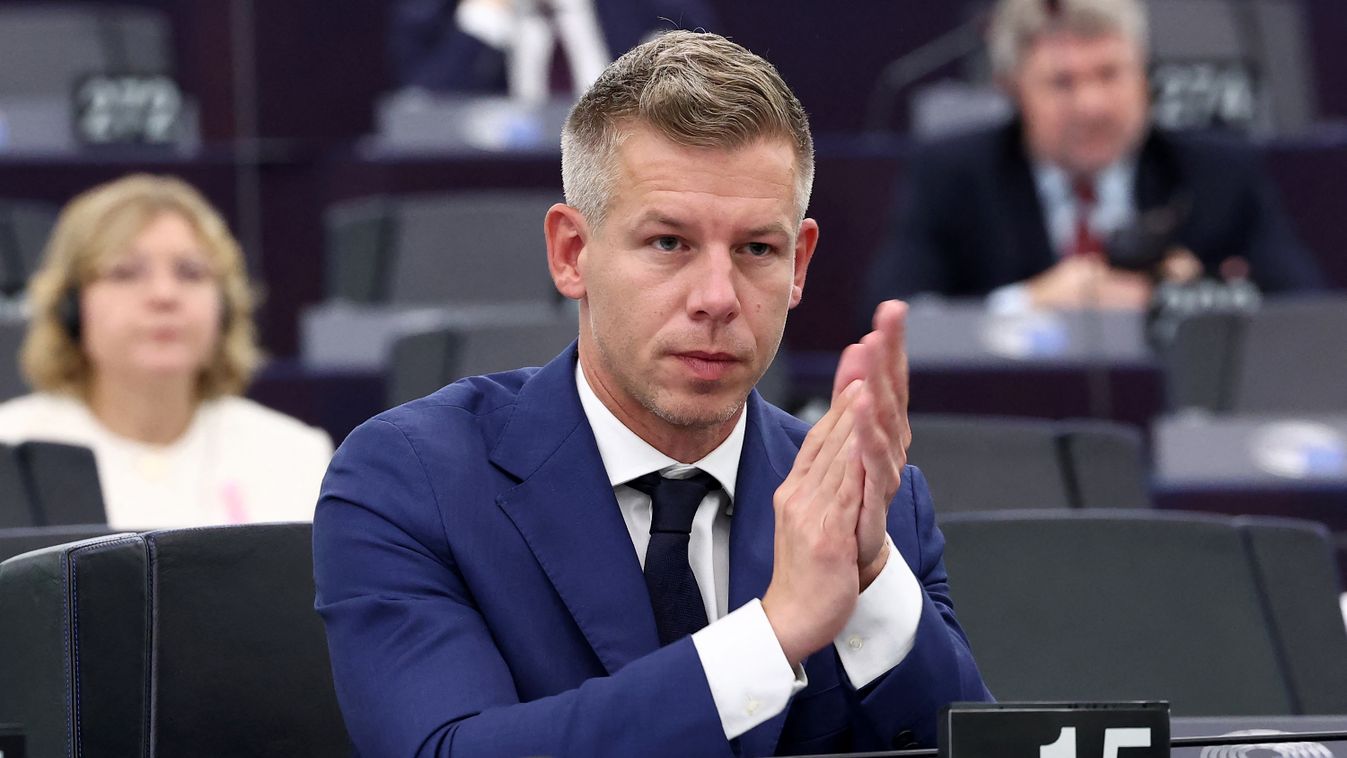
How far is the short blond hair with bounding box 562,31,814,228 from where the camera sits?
5.63 ft

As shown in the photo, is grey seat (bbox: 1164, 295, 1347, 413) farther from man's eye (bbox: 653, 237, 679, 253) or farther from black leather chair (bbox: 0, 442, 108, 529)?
man's eye (bbox: 653, 237, 679, 253)

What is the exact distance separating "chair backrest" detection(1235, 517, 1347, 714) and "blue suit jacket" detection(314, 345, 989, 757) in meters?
0.69

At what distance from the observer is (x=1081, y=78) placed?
4.73m

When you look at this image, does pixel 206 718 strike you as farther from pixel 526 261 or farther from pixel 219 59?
pixel 219 59

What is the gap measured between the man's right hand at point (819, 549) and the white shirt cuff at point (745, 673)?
1 centimetres

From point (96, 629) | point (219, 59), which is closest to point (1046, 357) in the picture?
point (96, 629)

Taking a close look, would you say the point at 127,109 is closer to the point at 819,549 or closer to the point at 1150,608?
the point at 1150,608

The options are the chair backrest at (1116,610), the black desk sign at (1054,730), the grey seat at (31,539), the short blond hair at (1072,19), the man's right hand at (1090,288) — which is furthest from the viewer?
the short blond hair at (1072,19)

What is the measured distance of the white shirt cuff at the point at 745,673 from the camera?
5.18ft

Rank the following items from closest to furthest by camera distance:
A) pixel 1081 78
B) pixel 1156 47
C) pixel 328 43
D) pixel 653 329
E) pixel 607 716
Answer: pixel 607 716, pixel 653 329, pixel 1081 78, pixel 1156 47, pixel 328 43

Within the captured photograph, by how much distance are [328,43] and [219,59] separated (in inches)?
19.6

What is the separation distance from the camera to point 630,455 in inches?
72.2

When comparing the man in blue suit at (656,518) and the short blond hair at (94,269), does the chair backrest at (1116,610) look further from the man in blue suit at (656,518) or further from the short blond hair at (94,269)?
the short blond hair at (94,269)

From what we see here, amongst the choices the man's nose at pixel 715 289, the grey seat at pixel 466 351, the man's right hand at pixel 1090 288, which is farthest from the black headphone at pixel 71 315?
the man's nose at pixel 715 289
